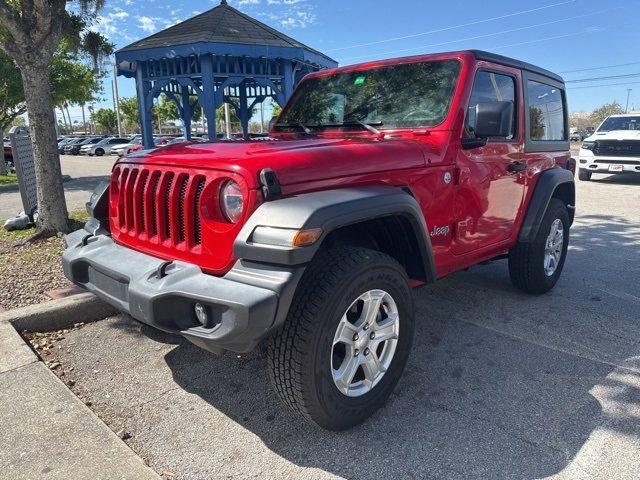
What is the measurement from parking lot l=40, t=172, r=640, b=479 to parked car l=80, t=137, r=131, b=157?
36.5m

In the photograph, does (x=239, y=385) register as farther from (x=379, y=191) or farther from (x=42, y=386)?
(x=379, y=191)

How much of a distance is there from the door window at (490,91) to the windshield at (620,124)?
11122 mm

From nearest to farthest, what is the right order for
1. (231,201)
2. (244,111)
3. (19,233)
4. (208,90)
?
(231,201) → (19,233) → (208,90) → (244,111)

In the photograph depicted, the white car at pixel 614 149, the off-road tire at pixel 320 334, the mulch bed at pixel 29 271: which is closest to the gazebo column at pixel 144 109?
the mulch bed at pixel 29 271

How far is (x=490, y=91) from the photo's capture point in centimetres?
357

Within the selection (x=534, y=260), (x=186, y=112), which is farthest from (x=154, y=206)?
(x=186, y=112)

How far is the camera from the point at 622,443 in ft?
8.00

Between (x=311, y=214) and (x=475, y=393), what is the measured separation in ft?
5.13

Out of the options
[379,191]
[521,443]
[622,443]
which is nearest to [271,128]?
[379,191]

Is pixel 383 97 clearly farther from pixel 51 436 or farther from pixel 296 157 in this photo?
pixel 51 436

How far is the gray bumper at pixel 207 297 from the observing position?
6.67 ft

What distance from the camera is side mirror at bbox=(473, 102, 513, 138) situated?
2.97m

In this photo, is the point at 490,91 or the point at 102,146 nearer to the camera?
the point at 490,91

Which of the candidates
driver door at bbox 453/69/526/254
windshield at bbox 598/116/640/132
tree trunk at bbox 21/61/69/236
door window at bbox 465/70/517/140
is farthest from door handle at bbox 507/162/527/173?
windshield at bbox 598/116/640/132
